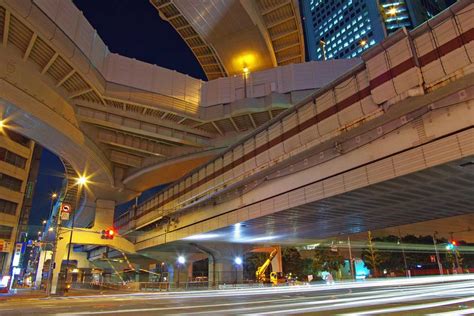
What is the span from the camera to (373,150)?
15828 millimetres

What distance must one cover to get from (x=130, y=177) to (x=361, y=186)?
3287cm

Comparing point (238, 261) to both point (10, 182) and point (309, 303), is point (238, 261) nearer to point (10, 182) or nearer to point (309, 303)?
point (309, 303)

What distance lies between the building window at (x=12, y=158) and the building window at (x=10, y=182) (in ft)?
8.12

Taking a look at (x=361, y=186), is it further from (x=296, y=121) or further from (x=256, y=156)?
(x=256, y=156)

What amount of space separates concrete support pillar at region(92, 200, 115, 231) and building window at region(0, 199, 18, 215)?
18.5 metres

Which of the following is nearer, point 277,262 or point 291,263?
point 277,262

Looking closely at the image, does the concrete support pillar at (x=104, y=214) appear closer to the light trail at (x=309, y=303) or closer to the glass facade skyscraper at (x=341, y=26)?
the light trail at (x=309, y=303)

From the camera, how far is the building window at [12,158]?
53562 millimetres

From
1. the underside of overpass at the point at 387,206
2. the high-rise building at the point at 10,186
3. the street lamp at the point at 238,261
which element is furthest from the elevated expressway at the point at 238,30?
the high-rise building at the point at 10,186

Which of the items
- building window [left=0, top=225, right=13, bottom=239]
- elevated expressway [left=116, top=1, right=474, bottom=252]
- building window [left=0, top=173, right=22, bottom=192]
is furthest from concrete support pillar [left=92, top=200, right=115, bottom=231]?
elevated expressway [left=116, top=1, right=474, bottom=252]

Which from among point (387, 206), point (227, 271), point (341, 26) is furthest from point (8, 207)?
point (341, 26)

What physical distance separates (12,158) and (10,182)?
13.4 ft

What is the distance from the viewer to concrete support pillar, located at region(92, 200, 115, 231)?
148 ft

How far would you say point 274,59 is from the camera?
53188 millimetres
